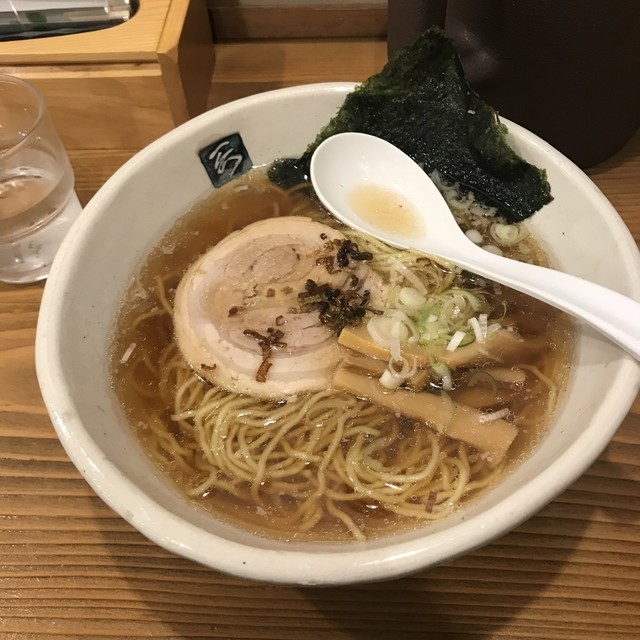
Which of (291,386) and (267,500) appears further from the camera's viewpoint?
(291,386)

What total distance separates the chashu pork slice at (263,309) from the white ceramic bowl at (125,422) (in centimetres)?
14

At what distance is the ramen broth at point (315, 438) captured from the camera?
932 millimetres

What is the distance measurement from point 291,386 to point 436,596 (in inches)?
16.3

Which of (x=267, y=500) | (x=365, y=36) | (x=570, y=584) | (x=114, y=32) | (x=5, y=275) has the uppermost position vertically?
(x=114, y=32)

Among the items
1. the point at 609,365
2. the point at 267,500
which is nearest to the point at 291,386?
the point at 267,500

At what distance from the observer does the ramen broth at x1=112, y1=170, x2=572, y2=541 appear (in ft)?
3.06

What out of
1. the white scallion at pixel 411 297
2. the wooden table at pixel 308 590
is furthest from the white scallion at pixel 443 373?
the wooden table at pixel 308 590

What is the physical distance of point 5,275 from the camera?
133 cm

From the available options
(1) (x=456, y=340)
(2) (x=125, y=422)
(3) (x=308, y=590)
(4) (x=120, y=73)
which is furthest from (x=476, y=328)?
(4) (x=120, y=73)

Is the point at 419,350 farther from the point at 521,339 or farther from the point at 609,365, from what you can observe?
the point at 609,365

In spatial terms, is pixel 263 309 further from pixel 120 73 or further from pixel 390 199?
pixel 120 73

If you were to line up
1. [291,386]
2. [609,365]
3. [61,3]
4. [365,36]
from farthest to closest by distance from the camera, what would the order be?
[365,36] → [61,3] → [291,386] → [609,365]

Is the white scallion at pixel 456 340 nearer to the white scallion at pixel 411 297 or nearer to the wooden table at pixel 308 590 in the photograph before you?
the white scallion at pixel 411 297

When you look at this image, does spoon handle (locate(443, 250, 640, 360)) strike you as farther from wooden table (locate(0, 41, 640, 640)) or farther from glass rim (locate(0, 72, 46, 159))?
glass rim (locate(0, 72, 46, 159))
